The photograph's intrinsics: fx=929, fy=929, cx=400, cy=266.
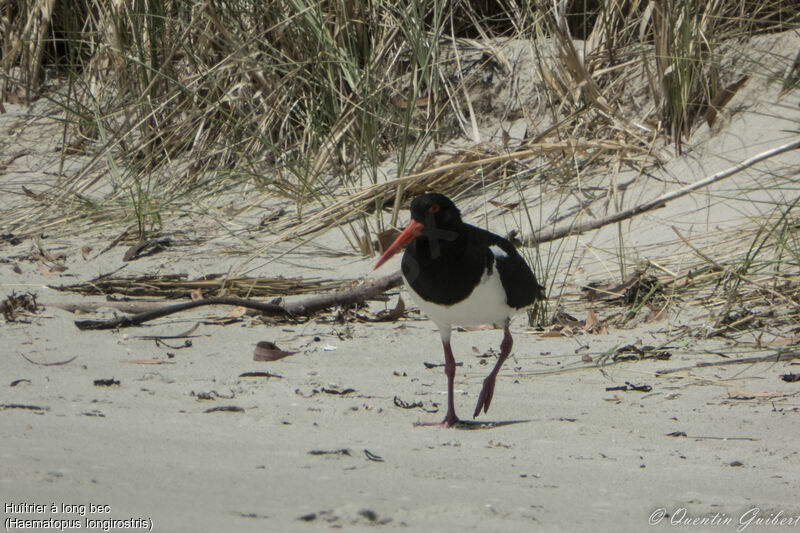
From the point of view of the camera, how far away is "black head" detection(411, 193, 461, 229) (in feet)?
11.3

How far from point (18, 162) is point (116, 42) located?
150cm

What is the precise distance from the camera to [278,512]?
6.25 ft

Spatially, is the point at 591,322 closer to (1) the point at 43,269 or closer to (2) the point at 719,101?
(2) the point at 719,101

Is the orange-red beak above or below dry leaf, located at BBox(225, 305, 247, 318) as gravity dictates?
above

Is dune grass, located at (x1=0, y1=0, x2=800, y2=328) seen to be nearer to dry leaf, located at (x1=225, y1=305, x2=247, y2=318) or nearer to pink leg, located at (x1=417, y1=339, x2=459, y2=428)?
dry leaf, located at (x1=225, y1=305, x2=247, y2=318)

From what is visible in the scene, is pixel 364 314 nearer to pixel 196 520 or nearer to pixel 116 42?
pixel 196 520

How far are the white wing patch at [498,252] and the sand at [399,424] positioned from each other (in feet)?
1.79

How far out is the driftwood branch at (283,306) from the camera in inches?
174

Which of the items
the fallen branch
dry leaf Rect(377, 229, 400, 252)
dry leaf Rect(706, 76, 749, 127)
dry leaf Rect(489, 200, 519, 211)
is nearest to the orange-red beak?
the fallen branch

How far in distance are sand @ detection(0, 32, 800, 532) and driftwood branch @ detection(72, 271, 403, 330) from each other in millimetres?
70

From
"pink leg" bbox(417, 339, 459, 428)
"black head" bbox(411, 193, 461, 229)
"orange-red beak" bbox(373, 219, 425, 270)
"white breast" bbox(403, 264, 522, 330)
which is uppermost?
"black head" bbox(411, 193, 461, 229)

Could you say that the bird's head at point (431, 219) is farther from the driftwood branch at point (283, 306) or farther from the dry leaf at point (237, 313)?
the dry leaf at point (237, 313)

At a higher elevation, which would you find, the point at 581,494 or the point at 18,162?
the point at 18,162

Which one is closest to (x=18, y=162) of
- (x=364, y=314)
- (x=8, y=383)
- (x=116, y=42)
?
(x=116, y=42)
